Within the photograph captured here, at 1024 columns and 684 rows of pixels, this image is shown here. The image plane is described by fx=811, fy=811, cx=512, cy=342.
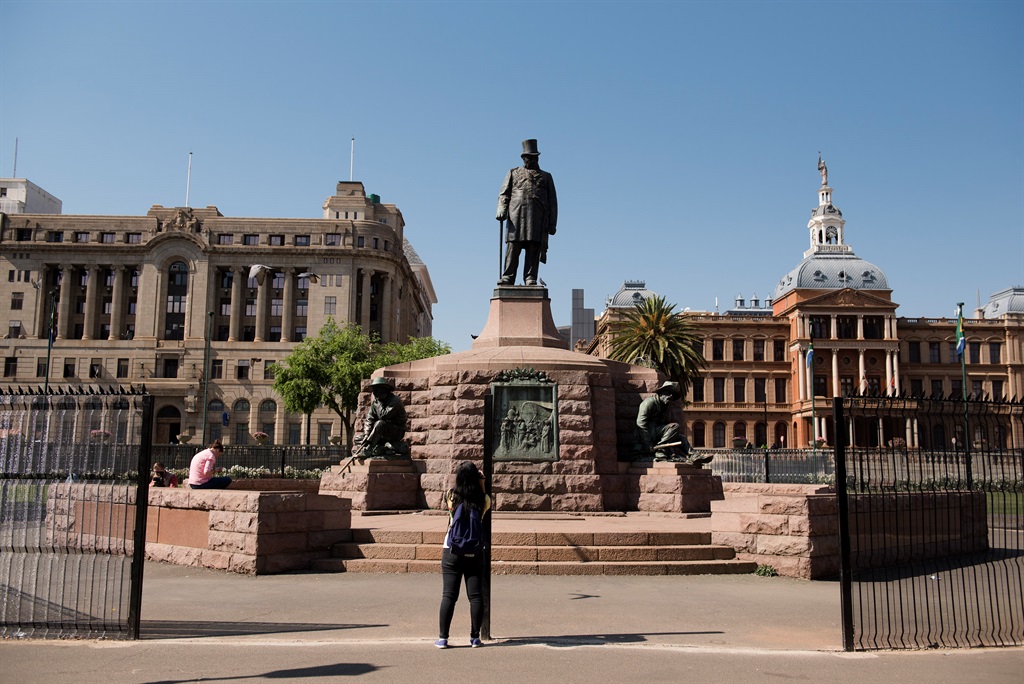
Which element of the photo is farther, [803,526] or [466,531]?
[803,526]

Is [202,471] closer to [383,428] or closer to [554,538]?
[383,428]

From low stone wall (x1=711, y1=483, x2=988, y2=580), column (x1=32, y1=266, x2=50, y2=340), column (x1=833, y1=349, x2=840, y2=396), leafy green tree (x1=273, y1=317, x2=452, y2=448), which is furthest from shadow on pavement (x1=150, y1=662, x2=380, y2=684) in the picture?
column (x1=32, y1=266, x2=50, y2=340)

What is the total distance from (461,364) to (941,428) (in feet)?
29.7

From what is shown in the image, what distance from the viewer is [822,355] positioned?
8894cm

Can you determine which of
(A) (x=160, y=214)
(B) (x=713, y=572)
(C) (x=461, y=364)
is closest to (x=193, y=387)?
(A) (x=160, y=214)

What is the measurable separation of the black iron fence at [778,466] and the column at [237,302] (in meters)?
61.7

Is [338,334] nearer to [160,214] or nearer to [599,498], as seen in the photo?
[160,214]

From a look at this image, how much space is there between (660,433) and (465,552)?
951cm

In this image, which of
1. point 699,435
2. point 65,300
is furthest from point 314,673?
point 65,300

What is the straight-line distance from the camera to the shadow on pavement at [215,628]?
7657 mm

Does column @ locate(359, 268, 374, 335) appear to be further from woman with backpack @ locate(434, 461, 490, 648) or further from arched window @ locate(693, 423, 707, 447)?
woman with backpack @ locate(434, 461, 490, 648)

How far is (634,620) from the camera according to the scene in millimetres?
8344

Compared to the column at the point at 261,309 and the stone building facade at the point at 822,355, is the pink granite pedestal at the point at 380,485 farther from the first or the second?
the stone building facade at the point at 822,355

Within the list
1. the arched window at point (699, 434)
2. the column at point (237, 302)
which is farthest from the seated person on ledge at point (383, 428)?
the arched window at point (699, 434)
